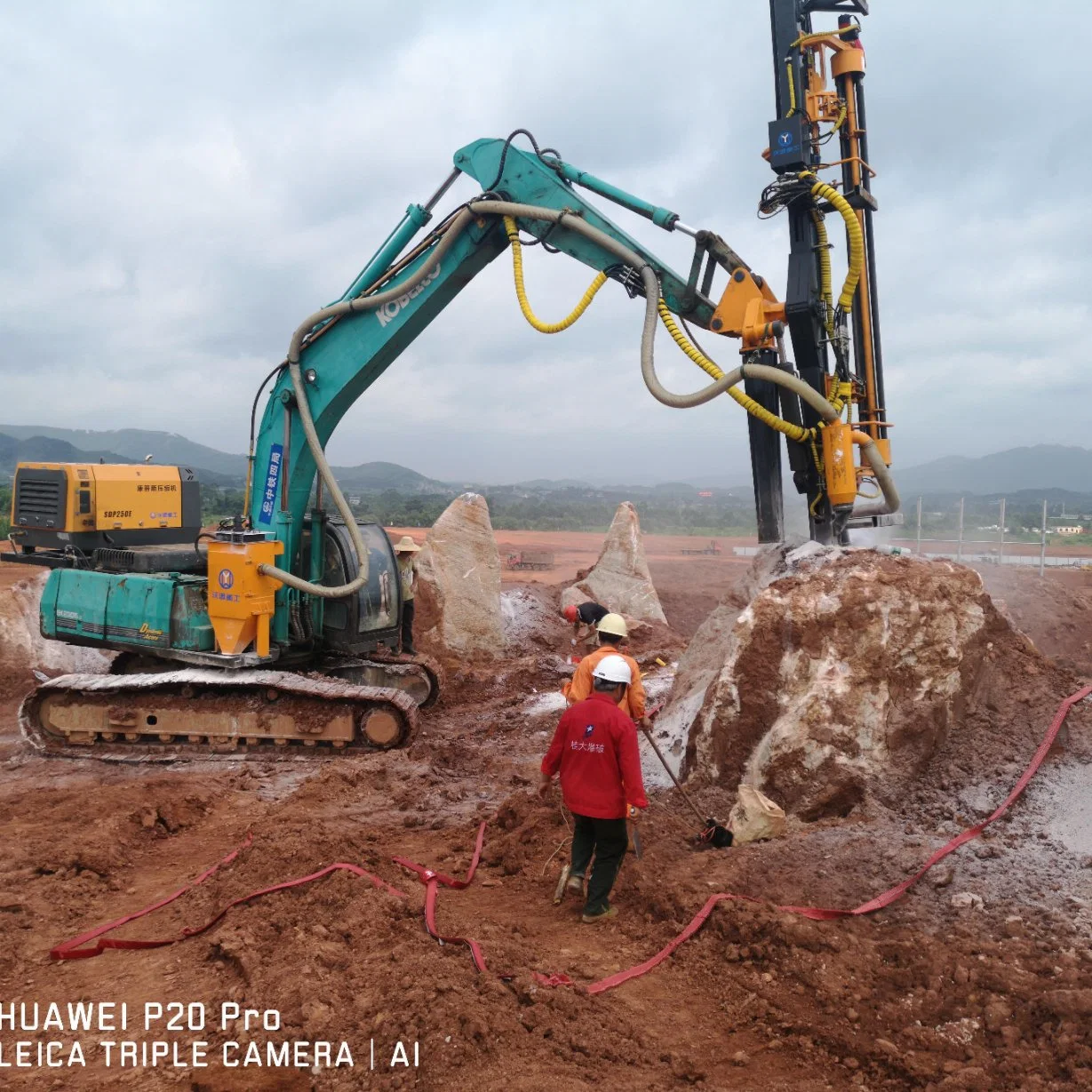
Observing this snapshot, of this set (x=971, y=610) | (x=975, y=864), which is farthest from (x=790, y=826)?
(x=971, y=610)

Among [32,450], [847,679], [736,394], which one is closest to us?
[847,679]

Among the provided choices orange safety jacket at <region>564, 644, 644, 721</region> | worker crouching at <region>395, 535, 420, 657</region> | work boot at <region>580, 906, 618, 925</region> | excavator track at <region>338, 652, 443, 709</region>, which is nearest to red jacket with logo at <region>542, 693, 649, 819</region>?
orange safety jacket at <region>564, 644, 644, 721</region>

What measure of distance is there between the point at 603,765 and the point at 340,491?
14.1 feet

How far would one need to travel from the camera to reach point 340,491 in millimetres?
7781

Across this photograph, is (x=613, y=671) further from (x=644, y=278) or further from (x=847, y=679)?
(x=644, y=278)

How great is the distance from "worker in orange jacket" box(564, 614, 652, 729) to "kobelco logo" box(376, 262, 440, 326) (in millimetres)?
3771

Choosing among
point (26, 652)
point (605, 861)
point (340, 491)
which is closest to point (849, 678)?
point (605, 861)

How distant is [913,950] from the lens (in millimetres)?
3600

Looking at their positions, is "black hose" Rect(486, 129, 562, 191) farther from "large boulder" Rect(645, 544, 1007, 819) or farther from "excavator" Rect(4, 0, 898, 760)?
"large boulder" Rect(645, 544, 1007, 819)

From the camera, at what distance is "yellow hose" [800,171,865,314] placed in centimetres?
575

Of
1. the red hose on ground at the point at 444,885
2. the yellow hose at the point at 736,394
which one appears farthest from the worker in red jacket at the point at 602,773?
the yellow hose at the point at 736,394

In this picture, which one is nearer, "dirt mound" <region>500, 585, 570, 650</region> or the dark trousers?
the dark trousers

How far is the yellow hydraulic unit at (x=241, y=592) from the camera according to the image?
25.5 feet

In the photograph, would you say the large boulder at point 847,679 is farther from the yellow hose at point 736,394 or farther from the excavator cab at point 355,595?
the excavator cab at point 355,595
